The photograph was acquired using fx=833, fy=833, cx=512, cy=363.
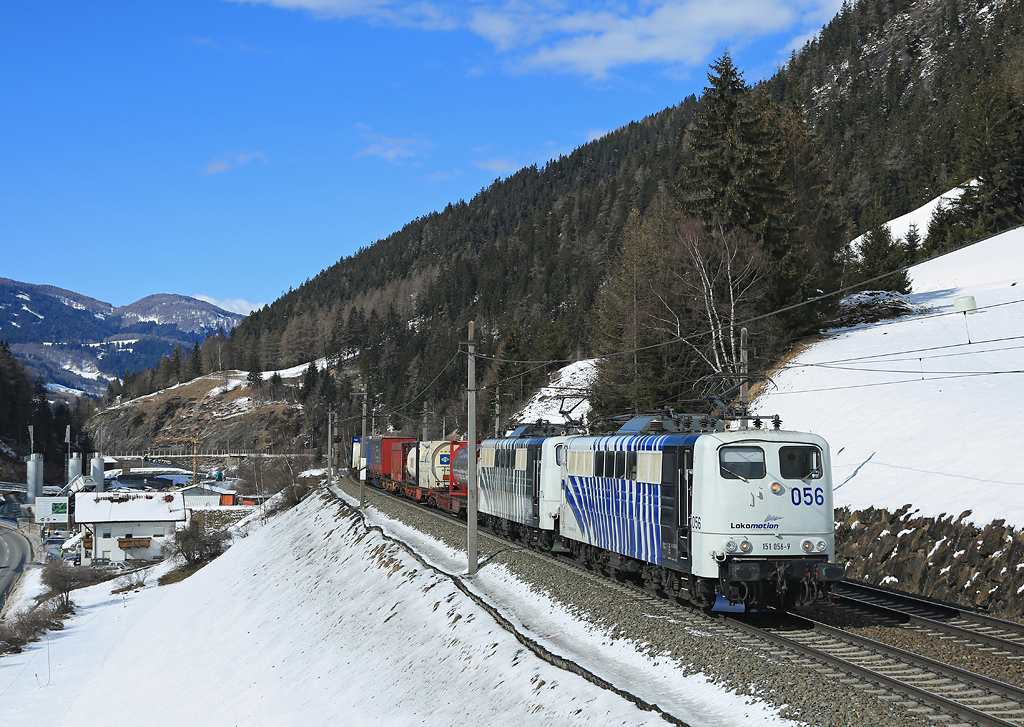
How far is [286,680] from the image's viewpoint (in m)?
24.1

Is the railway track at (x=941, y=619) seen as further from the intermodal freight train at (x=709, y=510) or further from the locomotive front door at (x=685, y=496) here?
the locomotive front door at (x=685, y=496)

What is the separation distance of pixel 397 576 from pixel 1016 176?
76.1 metres

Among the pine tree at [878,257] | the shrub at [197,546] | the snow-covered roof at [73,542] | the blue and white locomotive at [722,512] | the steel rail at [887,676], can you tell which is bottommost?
the snow-covered roof at [73,542]

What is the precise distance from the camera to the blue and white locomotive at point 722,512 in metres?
15.0

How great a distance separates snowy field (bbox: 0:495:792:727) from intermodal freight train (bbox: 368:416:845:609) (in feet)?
7.02

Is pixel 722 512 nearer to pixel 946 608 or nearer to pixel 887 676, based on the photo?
pixel 887 676

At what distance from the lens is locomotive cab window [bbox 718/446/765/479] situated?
15.3 m

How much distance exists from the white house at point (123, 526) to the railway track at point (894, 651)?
Answer: 8675cm

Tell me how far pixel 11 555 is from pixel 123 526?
13.9 m

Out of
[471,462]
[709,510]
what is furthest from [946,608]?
[471,462]

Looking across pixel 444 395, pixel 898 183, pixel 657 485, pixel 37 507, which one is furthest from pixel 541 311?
pixel 657 485

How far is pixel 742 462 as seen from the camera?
1539cm

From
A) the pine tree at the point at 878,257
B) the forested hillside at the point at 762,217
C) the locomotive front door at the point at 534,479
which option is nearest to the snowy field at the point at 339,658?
the locomotive front door at the point at 534,479

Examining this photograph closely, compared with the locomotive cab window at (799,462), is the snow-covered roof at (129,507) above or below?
below
